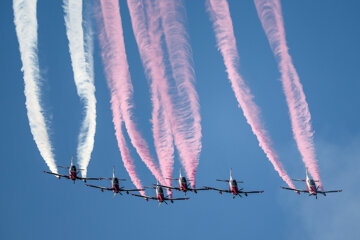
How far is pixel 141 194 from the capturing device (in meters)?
43.2

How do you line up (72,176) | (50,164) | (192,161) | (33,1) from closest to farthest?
(33,1) → (192,161) → (50,164) → (72,176)

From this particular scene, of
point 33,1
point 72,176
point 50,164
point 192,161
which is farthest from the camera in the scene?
point 72,176

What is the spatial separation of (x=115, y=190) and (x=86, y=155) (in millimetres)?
5960

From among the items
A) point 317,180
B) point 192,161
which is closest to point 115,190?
point 192,161

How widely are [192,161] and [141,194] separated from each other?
939cm

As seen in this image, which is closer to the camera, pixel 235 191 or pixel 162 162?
pixel 162 162

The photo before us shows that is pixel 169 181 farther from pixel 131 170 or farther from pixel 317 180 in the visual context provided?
pixel 317 180

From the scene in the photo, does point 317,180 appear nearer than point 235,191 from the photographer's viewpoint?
Yes

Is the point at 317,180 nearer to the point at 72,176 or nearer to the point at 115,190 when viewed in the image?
the point at 115,190

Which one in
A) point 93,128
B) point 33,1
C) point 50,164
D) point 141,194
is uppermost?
point 33,1

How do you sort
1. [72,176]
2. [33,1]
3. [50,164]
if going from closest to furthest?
1. [33,1]
2. [50,164]
3. [72,176]

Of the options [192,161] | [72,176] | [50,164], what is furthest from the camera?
[72,176]

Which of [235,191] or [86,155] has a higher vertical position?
[86,155]

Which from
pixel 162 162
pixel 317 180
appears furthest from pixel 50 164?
pixel 317 180
